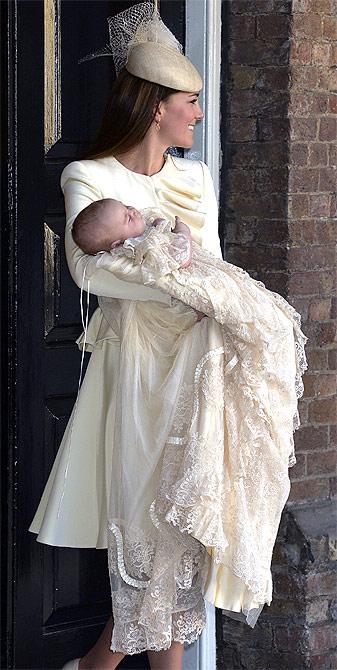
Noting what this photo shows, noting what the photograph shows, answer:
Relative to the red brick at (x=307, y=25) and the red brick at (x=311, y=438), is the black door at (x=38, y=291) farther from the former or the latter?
the red brick at (x=311, y=438)

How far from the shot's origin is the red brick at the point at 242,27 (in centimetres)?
352

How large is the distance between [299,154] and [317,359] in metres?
0.62

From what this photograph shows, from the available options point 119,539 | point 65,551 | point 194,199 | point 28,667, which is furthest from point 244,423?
point 28,667

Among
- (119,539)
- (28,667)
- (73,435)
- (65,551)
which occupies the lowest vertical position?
(28,667)

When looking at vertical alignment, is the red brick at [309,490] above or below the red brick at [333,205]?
below

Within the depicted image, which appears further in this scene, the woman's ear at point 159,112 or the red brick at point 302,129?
the red brick at point 302,129

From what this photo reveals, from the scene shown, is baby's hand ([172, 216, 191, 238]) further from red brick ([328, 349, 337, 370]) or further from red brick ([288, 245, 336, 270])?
red brick ([328, 349, 337, 370])

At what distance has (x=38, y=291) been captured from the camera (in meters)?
3.35

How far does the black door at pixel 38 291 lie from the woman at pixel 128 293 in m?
0.34

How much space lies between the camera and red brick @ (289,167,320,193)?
3469 millimetres

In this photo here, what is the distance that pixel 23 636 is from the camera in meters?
3.42

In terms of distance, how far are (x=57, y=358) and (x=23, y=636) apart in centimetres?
81

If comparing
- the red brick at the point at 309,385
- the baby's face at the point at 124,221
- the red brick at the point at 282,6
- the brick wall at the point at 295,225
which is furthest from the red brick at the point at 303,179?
the baby's face at the point at 124,221

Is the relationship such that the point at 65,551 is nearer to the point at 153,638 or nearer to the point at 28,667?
the point at 28,667
